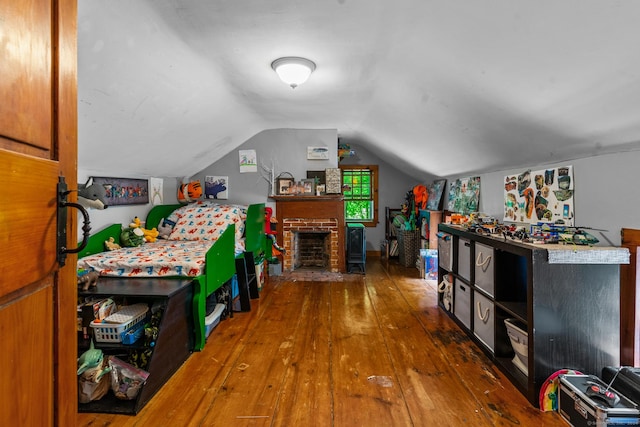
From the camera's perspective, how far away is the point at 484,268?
7.85 ft

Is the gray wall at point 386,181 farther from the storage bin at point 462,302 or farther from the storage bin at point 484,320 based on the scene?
the storage bin at point 484,320

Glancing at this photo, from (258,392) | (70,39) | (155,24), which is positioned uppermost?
(155,24)

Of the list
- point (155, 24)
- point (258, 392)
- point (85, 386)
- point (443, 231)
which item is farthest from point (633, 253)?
point (85, 386)

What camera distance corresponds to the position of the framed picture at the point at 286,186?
4.72m

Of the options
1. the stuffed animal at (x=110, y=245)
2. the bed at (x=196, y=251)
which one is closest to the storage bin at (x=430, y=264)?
the bed at (x=196, y=251)

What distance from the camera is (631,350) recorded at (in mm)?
1870

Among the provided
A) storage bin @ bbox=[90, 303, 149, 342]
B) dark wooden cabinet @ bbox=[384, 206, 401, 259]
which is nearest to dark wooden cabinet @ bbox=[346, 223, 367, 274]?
dark wooden cabinet @ bbox=[384, 206, 401, 259]

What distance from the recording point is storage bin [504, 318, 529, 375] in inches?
75.0

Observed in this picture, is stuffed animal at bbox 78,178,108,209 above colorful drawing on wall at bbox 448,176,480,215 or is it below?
below

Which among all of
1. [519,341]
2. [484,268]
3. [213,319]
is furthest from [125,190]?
[519,341]

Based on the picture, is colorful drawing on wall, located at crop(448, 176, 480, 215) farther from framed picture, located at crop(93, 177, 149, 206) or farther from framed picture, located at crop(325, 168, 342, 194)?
framed picture, located at crop(93, 177, 149, 206)

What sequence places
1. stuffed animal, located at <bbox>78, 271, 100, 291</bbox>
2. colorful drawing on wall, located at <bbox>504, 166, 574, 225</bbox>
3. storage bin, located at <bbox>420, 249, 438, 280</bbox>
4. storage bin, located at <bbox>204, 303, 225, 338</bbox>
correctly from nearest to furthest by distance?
1. stuffed animal, located at <bbox>78, 271, 100, 291</bbox>
2. colorful drawing on wall, located at <bbox>504, 166, 574, 225</bbox>
3. storage bin, located at <bbox>204, 303, 225, 338</bbox>
4. storage bin, located at <bbox>420, 249, 438, 280</bbox>

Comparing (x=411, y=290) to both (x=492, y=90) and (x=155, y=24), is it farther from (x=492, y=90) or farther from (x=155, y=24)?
(x=155, y=24)

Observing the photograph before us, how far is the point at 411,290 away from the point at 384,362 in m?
1.81
